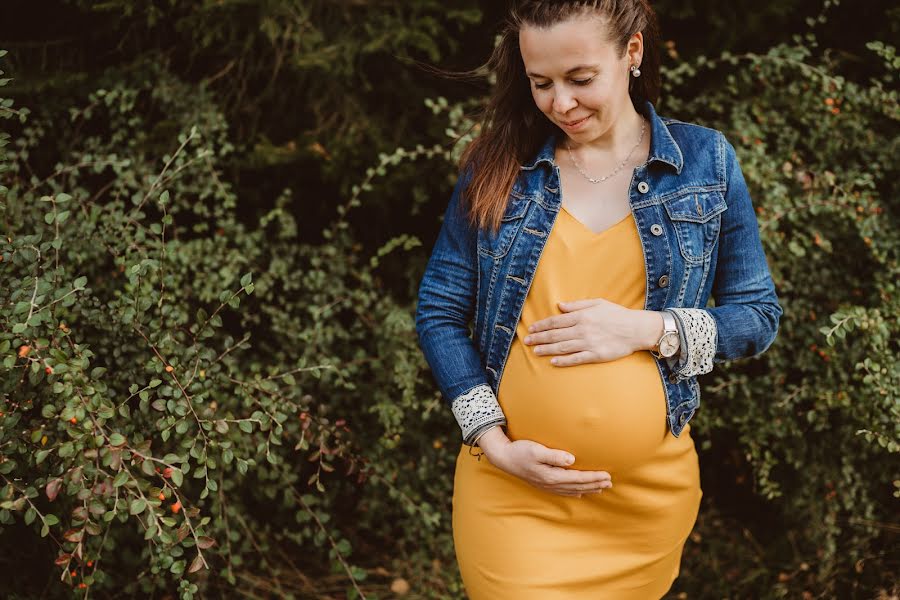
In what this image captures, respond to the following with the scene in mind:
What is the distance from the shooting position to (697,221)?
1.80 metres

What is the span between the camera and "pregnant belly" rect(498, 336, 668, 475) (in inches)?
68.1

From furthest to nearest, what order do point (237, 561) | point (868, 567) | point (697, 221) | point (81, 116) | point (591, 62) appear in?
point (81, 116) < point (868, 567) < point (237, 561) < point (697, 221) < point (591, 62)

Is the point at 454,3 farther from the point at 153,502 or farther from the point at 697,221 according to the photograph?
the point at 153,502

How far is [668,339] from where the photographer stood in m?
1.75

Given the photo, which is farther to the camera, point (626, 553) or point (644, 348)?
point (626, 553)

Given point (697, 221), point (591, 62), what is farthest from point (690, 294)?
point (591, 62)

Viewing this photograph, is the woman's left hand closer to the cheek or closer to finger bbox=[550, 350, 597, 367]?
finger bbox=[550, 350, 597, 367]

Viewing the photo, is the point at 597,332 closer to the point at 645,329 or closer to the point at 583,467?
the point at 645,329

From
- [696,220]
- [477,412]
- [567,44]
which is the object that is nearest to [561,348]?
[477,412]

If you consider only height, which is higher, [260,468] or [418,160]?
[418,160]

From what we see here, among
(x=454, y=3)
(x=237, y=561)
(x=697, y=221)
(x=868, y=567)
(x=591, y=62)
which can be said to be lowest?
(x=237, y=561)

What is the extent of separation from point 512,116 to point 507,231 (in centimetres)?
32

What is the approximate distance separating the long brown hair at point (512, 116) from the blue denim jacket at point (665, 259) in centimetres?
4

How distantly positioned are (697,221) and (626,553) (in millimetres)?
809
